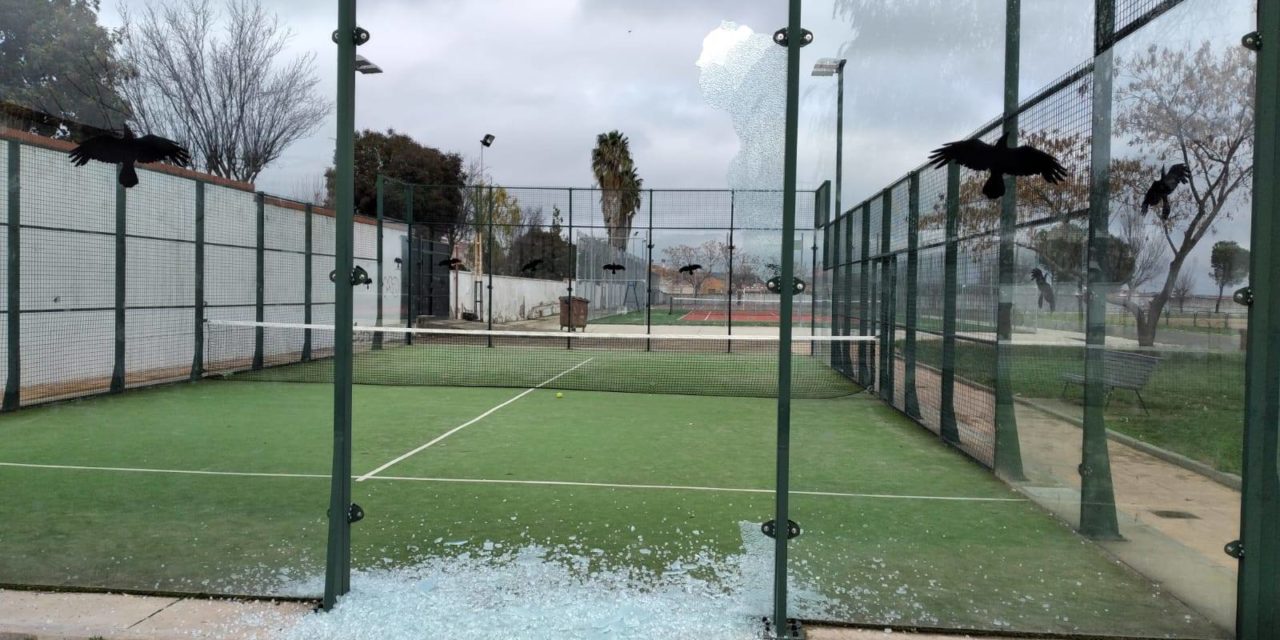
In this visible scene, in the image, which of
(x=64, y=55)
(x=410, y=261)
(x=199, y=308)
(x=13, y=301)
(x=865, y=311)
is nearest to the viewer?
(x=64, y=55)

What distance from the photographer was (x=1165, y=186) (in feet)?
11.2

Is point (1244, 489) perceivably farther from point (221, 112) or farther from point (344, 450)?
point (221, 112)

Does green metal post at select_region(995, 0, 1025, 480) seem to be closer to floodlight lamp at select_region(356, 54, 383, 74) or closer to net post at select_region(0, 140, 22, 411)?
floodlight lamp at select_region(356, 54, 383, 74)

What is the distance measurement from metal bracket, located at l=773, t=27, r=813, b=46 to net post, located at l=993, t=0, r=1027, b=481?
214cm

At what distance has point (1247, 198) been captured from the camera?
9.57ft

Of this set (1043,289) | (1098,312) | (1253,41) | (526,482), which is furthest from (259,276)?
(1253,41)

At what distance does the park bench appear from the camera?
353cm

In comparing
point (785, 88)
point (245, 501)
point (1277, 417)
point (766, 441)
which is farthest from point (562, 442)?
point (1277, 417)

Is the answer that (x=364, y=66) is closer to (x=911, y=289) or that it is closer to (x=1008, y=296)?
(x=1008, y=296)

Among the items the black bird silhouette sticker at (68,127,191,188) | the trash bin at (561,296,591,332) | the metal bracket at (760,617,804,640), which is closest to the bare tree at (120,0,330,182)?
the black bird silhouette sticker at (68,127,191,188)

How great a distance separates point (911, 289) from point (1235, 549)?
4458 millimetres

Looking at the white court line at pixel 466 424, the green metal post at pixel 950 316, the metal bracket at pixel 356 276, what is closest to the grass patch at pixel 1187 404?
the green metal post at pixel 950 316

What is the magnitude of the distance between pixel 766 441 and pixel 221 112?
15.3 feet

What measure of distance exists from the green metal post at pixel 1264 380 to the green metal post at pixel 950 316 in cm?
301
